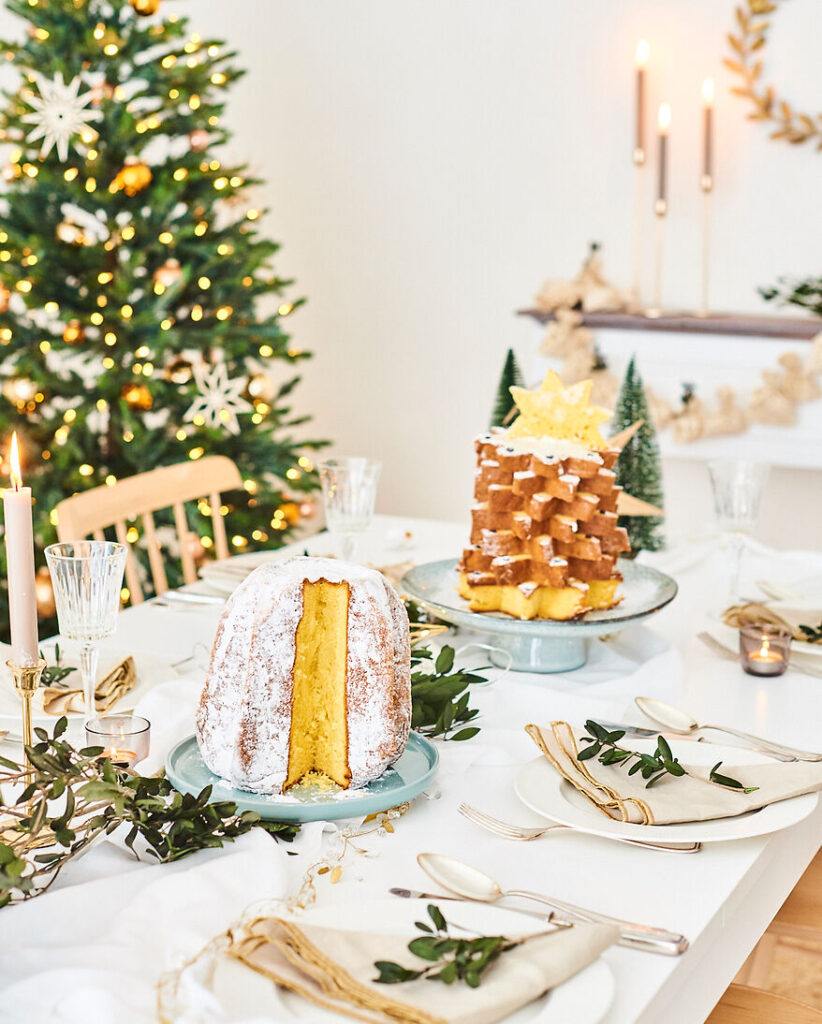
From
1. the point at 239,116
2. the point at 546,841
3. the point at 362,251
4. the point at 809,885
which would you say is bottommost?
the point at 809,885

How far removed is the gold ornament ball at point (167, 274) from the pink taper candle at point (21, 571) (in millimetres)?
2035

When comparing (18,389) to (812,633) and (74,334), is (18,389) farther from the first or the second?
(812,633)

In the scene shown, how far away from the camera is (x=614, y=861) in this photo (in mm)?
916

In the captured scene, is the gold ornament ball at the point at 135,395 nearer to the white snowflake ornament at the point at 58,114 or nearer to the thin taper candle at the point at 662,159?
the white snowflake ornament at the point at 58,114

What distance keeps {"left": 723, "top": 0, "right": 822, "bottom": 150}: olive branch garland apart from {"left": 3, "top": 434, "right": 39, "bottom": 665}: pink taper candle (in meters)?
3.08

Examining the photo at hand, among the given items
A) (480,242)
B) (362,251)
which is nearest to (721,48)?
(480,242)

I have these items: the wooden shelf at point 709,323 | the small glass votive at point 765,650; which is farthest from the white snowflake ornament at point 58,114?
the small glass votive at point 765,650

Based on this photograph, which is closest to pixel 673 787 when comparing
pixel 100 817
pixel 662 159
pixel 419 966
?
pixel 419 966

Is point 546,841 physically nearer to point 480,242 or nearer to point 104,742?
point 104,742

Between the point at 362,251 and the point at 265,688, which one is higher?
the point at 362,251

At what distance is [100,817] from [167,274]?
7.39ft

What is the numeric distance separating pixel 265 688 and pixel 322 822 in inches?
4.7

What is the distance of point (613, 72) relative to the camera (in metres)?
3.70

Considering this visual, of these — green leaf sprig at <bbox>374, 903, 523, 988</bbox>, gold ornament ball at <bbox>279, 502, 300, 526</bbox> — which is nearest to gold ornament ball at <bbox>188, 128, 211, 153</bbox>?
gold ornament ball at <bbox>279, 502, 300, 526</bbox>
